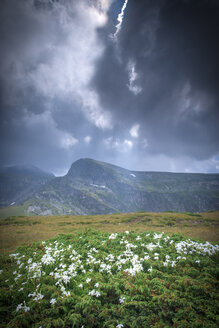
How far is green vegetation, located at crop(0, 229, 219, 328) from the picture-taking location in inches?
233

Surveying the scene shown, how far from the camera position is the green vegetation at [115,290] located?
591 centimetres

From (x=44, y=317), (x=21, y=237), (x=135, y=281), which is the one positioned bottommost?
(x=21, y=237)

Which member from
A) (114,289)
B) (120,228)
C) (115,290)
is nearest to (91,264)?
(114,289)

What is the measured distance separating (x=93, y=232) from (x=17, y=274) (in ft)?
27.0

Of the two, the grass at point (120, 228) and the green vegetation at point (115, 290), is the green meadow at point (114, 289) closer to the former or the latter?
the green vegetation at point (115, 290)

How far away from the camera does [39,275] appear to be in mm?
8266

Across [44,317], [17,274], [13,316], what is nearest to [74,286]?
[44,317]

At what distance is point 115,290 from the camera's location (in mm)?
7301

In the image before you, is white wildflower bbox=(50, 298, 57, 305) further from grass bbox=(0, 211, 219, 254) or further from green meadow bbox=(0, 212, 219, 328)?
grass bbox=(0, 211, 219, 254)

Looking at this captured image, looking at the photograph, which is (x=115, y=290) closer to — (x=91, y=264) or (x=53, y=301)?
(x=91, y=264)

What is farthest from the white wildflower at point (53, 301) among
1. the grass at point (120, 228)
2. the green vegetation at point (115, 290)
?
the grass at point (120, 228)

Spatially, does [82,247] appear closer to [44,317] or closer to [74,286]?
[74,286]

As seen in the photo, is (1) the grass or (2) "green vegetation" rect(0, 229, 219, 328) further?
(1) the grass

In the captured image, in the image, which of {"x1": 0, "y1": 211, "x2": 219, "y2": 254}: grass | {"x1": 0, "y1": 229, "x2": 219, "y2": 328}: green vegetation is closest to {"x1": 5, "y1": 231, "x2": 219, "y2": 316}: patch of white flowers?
{"x1": 0, "y1": 229, "x2": 219, "y2": 328}: green vegetation
